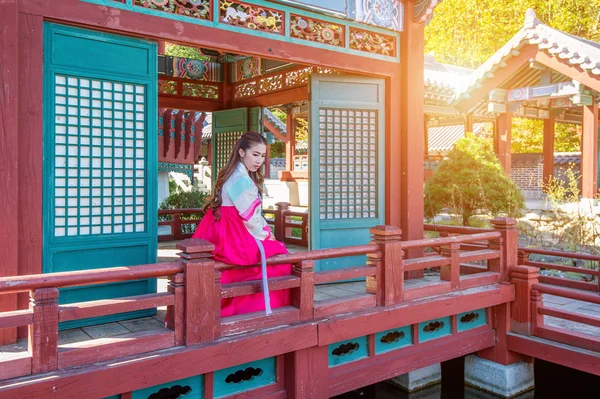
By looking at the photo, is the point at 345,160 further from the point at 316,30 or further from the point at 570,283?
the point at 570,283

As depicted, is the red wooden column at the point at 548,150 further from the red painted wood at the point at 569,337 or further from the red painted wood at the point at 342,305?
the red painted wood at the point at 342,305

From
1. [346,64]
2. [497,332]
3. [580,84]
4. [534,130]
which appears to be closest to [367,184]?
[346,64]

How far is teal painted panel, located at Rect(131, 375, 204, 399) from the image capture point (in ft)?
11.6

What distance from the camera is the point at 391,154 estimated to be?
6.26 metres

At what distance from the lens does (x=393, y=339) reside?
198 inches

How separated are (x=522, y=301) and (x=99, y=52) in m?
4.61

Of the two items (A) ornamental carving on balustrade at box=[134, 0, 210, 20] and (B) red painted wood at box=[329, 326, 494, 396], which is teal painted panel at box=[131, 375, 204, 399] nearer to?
(B) red painted wood at box=[329, 326, 494, 396]

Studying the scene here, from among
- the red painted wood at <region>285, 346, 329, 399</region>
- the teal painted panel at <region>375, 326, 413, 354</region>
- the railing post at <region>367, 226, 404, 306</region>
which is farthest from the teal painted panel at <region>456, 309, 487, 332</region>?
the red painted wood at <region>285, 346, 329, 399</region>

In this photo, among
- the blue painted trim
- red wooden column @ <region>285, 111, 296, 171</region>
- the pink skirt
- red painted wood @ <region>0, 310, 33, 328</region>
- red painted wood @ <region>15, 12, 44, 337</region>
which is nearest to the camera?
red painted wood @ <region>0, 310, 33, 328</region>

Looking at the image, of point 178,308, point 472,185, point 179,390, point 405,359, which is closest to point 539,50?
point 472,185

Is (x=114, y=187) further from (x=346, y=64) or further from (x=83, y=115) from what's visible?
Answer: (x=346, y=64)

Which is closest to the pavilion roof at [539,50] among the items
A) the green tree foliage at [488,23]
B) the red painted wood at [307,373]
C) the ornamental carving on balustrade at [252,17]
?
the ornamental carving on balustrade at [252,17]

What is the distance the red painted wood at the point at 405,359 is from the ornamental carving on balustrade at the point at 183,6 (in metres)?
3.13

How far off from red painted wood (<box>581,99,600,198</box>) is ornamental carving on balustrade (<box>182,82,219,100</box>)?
791cm
